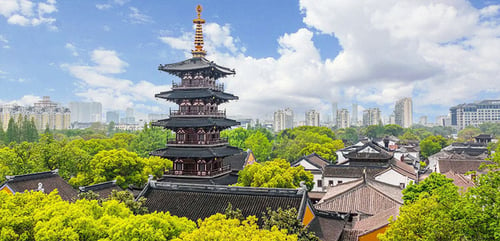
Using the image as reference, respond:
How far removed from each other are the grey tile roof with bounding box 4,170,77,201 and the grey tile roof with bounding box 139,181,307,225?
9761 millimetres

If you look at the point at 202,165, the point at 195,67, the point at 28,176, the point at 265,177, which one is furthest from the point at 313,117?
the point at 28,176

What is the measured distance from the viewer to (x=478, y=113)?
164m

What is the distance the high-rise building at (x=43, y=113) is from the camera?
131375mm

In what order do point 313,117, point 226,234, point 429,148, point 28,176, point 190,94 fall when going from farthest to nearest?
point 313,117
point 429,148
point 190,94
point 28,176
point 226,234

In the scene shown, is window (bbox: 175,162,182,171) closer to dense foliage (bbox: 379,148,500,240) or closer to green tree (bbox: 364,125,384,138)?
dense foliage (bbox: 379,148,500,240)

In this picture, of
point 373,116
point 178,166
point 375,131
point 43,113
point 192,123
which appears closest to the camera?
point 192,123

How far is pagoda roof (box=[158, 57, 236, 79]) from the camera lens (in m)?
28.4

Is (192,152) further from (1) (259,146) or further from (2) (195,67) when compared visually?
(1) (259,146)

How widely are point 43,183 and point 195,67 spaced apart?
1519 centimetres

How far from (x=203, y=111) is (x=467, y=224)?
2162cm

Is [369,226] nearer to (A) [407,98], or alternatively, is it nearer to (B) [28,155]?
(B) [28,155]

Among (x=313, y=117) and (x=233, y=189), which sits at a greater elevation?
(x=313, y=117)

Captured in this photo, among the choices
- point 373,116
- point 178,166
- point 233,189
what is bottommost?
point 233,189

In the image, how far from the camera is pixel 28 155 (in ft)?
106
